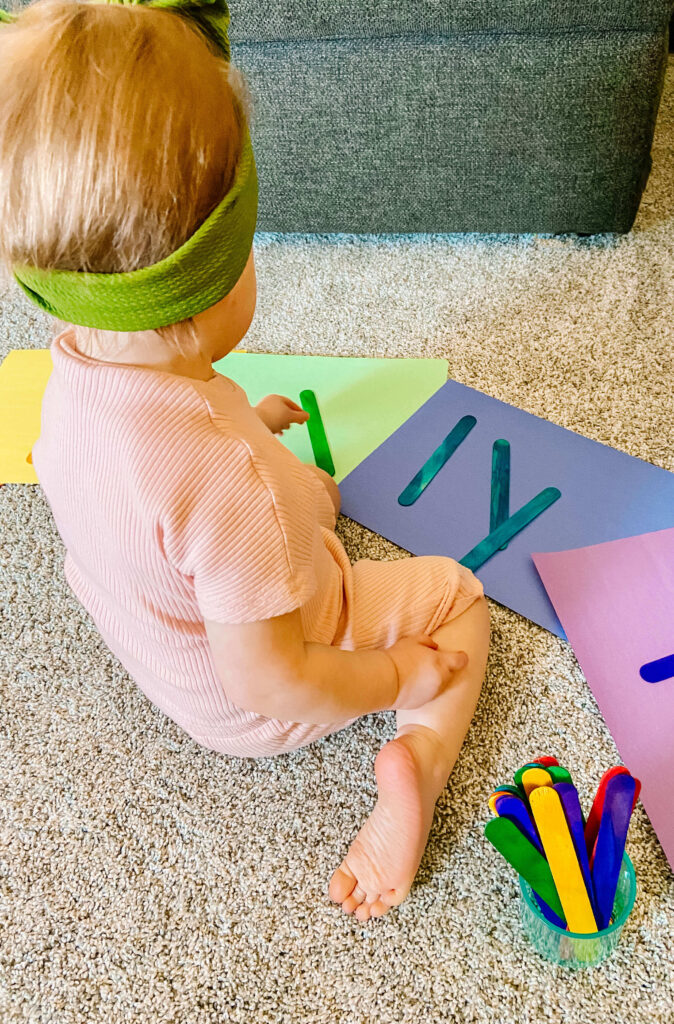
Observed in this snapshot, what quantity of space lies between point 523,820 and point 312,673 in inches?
6.9

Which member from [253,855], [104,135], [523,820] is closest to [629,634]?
[523,820]

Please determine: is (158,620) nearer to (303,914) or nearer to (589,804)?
(303,914)

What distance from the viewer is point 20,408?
1.14 meters

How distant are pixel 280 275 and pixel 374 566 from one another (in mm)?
687

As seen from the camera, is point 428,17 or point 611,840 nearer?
point 611,840

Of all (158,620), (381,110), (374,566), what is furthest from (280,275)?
(158,620)

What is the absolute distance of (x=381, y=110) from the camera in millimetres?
1148

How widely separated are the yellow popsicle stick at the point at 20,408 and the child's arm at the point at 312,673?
55 centimetres

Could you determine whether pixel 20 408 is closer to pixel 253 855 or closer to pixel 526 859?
pixel 253 855

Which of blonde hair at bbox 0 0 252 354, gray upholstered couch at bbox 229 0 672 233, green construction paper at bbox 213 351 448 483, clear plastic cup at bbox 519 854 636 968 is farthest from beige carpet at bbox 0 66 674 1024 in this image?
blonde hair at bbox 0 0 252 354

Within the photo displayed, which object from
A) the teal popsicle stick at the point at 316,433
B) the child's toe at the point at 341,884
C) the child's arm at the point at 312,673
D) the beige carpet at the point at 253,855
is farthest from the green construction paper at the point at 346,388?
the child's toe at the point at 341,884

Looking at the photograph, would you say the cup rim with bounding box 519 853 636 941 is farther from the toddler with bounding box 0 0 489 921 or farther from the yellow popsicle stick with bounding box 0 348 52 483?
the yellow popsicle stick with bounding box 0 348 52 483

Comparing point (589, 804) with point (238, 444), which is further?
point (589, 804)

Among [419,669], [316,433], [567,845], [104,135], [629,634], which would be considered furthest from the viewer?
[316,433]
